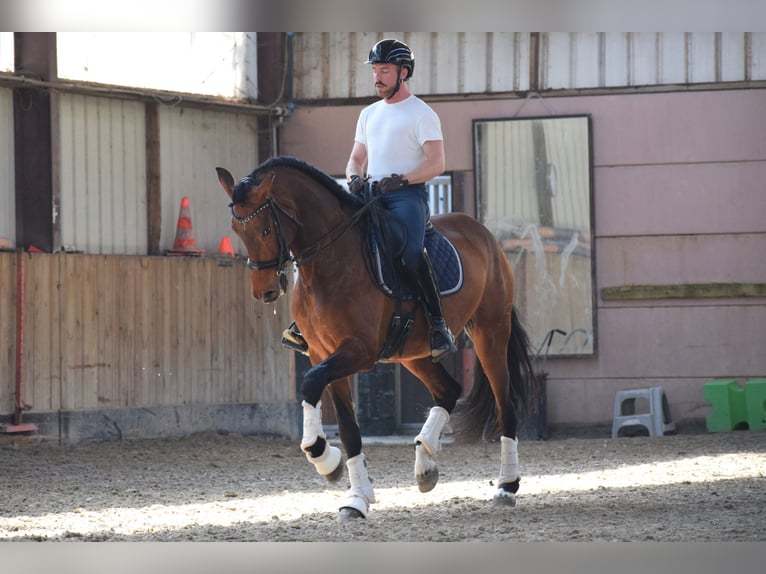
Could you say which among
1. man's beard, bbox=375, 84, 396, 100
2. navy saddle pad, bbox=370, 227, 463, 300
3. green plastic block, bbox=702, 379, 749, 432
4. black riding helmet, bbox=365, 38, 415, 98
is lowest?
green plastic block, bbox=702, 379, 749, 432

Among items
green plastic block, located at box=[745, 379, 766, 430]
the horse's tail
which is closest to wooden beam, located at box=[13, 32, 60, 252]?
the horse's tail

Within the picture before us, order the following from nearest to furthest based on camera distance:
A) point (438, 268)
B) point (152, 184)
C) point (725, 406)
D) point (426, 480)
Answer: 1. point (426, 480)
2. point (438, 268)
3. point (725, 406)
4. point (152, 184)

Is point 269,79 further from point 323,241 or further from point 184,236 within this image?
point 323,241

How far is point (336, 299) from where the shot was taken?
6129 mm

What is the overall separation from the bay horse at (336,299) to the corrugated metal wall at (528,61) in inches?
236

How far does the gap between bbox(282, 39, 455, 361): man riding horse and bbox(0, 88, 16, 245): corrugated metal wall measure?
5.07m

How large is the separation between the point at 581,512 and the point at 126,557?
3.25m

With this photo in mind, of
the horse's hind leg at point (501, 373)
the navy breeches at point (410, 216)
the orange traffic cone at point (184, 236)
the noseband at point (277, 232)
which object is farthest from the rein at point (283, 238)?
the orange traffic cone at point (184, 236)

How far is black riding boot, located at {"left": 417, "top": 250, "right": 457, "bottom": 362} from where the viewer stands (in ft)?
21.6

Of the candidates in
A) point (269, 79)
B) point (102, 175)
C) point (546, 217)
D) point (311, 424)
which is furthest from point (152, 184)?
point (311, 424)

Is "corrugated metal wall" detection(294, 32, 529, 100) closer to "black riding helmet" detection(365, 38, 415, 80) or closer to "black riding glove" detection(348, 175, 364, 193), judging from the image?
"black riding helmet" detection(365, 38, 415, 80)

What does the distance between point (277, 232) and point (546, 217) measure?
7.30 meters

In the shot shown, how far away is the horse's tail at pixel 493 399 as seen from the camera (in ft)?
25.1

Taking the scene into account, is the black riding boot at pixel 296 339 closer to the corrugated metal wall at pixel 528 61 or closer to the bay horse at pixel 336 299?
the bay horse at pixel 336 299
